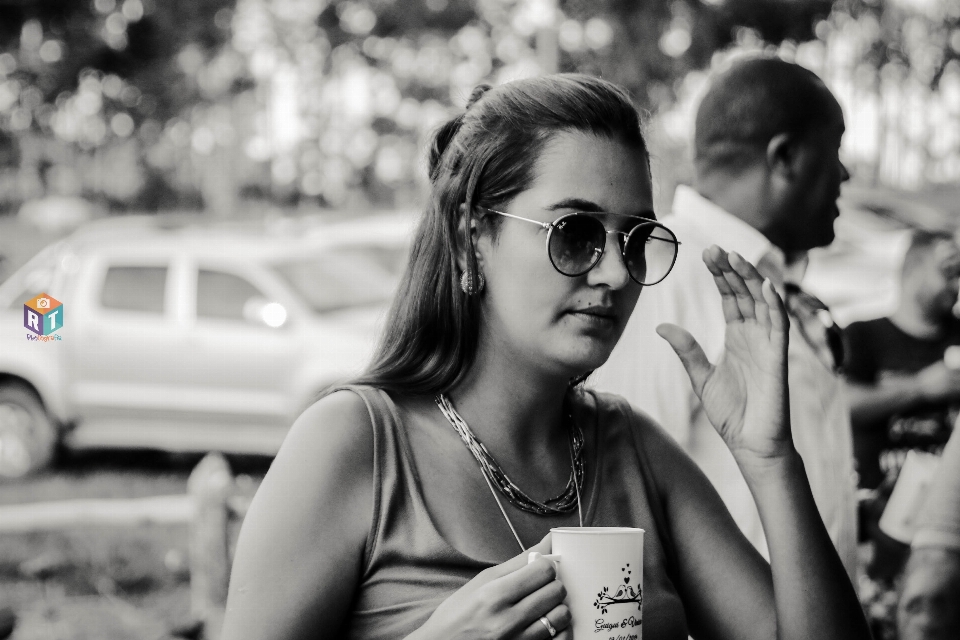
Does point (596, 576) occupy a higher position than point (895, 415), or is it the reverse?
point (596, 576)

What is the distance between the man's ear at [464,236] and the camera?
191 cm

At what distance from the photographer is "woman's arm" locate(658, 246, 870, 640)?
185cm

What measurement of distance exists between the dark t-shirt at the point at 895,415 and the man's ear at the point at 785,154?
186cm

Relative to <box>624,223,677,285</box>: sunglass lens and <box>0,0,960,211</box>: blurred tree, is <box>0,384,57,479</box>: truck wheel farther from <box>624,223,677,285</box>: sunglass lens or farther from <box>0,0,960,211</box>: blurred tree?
<box>624,223,677,285</box>: sunglass lens

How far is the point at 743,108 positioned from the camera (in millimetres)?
3117

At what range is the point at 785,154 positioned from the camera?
3074mm

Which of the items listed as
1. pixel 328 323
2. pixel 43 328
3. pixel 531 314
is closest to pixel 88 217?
pixel 328 323

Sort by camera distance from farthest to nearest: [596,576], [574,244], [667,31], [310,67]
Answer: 1. [310,67]
2. [667,31]
3. [574,244]
4. [596,576]

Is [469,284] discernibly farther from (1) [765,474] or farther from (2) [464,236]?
(1) [765,474]

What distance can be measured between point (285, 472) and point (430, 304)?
1.57 ft

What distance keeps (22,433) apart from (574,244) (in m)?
7.57

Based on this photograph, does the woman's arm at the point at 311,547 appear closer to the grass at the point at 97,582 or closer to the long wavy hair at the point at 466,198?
the long wavy hair at the point at 466,198

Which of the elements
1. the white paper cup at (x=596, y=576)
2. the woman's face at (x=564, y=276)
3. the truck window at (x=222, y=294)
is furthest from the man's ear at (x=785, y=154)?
the truck window at (x=222, y=294)

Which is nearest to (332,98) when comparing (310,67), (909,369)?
(310,67)
